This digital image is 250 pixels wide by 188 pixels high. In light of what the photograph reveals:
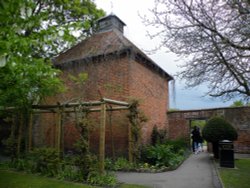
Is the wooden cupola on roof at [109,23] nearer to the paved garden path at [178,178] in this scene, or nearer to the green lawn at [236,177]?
the paved garden path at [178,178]

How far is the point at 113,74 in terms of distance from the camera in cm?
1236

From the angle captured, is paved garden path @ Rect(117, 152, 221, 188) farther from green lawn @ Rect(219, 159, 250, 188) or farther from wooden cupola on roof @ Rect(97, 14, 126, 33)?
wooden cupola on roof @ Rect(97, 14, 126, 33)

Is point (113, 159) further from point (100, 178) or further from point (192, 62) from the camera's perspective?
point (192, 62)

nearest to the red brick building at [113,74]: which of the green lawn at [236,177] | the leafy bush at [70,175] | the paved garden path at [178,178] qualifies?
the paved garden path at [178,178]

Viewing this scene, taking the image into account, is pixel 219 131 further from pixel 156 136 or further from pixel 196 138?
pixel 196 138

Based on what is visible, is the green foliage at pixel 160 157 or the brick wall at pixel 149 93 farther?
the brick wall at pixel 149 93

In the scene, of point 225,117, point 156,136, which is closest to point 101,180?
point 156,136

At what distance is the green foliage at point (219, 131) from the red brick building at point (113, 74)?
3.23 meters

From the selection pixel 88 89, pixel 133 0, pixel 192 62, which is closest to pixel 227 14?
pixel 192 62

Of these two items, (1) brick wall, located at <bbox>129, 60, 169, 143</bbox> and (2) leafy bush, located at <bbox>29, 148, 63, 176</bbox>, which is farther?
(1) brick wall, located at <bbox>129, 60, 169, 143</bbox>

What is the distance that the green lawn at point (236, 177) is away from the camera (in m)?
7.14

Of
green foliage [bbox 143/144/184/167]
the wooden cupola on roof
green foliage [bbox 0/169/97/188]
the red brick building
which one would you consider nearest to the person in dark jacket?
the red brick building

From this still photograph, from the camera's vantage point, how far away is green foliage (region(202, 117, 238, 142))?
37.8 feet

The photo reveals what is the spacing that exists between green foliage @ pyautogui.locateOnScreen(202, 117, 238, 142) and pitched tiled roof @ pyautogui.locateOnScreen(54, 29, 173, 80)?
3.75 m
